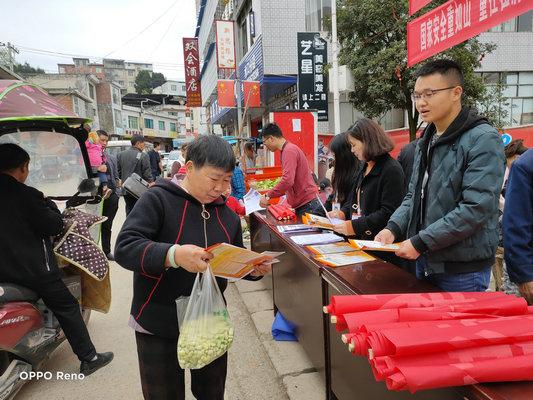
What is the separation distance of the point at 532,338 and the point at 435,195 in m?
0.88

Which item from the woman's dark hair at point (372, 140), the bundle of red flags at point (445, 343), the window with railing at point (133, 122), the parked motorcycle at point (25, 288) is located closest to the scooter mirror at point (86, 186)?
the parked motorcycle at point (25, 288)

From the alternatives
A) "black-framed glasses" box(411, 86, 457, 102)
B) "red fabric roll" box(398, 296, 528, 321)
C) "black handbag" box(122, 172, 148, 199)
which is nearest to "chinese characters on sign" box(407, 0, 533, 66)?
"black-framed glasses" box(411, 86, 457, 102)

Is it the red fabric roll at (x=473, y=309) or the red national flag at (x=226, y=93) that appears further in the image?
the red national flag at (x=226, y=93)

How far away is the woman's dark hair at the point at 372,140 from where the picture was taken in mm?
2576

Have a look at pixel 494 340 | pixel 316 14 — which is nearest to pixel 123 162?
pixel 494 340

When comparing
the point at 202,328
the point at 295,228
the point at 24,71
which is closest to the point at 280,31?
the point at 295,228

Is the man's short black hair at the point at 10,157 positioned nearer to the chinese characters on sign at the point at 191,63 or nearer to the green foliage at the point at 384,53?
the green foliage at the point at 384,53

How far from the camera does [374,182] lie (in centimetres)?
261

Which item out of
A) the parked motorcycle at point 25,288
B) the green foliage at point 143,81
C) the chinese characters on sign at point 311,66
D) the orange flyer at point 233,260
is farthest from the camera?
the green foliage at point 143,81

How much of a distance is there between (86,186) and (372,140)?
2.60 metres

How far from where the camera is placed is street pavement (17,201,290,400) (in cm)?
269

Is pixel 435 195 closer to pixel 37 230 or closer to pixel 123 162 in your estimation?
pixel 37 230

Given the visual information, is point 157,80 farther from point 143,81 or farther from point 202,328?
point 202,328

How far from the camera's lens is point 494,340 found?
1.00 meters
